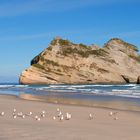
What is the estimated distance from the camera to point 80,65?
338ft

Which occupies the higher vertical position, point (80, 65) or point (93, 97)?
Answer: point (80, 65)

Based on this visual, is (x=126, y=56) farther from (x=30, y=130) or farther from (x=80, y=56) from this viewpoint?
(x=30, y=130)

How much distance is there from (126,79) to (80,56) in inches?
536

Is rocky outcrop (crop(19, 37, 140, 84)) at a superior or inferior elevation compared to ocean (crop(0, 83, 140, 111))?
superior

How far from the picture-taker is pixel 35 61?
108 m

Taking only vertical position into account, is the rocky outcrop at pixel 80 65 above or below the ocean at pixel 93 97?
above

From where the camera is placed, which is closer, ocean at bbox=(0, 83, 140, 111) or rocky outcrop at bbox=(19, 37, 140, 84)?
ocean at bbox=(0, 83, 140, 111)

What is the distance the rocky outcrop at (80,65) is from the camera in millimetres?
98750

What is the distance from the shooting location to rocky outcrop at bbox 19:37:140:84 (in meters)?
98.8

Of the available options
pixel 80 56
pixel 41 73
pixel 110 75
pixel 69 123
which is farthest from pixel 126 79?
pixel 69 123

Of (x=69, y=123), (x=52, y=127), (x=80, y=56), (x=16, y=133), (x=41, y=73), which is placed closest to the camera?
(x=16, y=133)

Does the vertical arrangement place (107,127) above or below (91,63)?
below

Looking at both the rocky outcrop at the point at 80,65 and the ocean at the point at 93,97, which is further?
the rocky outcrop at the point at 80,65

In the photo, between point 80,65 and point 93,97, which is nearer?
point 93,97
